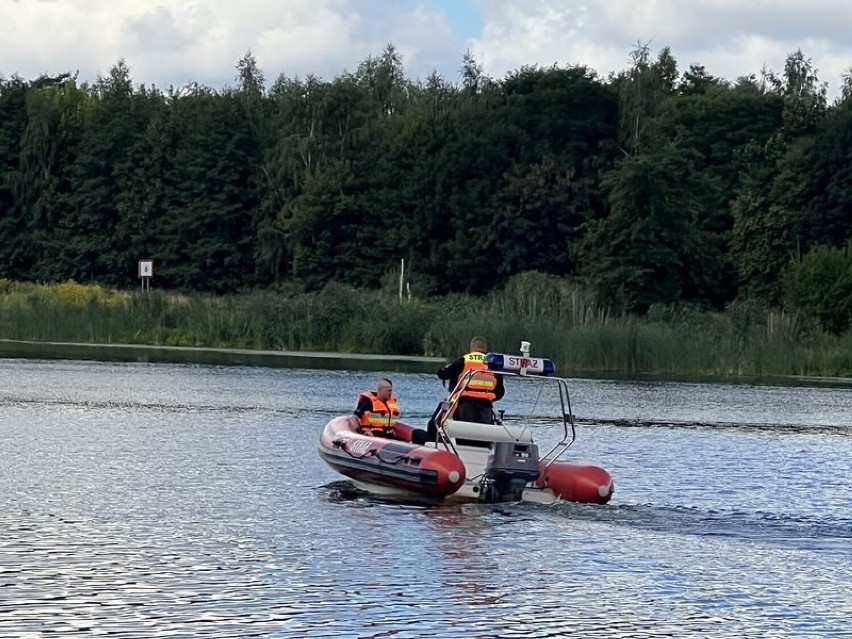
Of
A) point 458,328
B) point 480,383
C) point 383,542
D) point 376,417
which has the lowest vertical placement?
point 383,542

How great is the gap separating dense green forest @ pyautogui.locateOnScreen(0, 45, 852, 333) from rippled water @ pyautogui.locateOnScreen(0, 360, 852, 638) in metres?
40.0

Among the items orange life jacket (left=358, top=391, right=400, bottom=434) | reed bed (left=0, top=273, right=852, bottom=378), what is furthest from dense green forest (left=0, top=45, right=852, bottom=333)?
A: orange life jacket (left=358, top=391, right=400, bottom=434)

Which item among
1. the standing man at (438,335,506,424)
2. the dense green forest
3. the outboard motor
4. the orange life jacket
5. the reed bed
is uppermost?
the dense green forest

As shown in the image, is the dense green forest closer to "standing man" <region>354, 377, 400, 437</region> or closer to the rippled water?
the rippled water

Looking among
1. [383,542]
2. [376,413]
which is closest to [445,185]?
[376,413]

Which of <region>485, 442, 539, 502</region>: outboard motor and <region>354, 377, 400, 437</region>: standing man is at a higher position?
<region>354, 377, 400, 437</region>: standing man

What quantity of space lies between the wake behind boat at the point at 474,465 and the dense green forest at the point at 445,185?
4603cm

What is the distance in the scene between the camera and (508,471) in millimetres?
20891

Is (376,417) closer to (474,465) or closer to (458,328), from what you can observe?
(474,465)

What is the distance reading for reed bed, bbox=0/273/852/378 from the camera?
49000 mm

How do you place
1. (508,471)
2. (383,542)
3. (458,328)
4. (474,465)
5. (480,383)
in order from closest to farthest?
(383,542)
(508,471)
(474,465)
(480,383)
(458,328)

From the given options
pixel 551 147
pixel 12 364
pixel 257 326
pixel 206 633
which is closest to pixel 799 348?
pixel 257 326

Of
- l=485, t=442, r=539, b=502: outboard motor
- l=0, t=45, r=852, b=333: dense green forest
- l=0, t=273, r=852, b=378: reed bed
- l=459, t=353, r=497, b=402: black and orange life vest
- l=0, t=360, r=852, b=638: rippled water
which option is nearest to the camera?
l=0, t=360, r=852, b=638: rippled water

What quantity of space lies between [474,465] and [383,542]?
3332 millimetres
